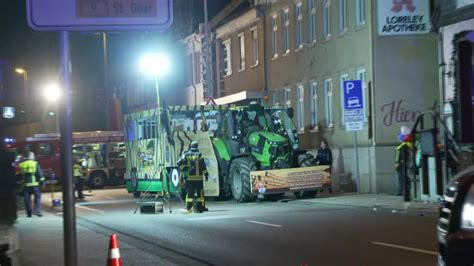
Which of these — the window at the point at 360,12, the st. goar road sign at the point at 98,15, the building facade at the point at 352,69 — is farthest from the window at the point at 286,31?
the st. goar road sign at the point at 98,15

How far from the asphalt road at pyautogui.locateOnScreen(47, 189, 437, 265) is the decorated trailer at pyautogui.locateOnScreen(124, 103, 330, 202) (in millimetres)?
1271

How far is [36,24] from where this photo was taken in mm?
5180

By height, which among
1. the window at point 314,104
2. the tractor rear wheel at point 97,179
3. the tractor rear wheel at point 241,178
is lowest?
the tractor rear wheel at point 97,179

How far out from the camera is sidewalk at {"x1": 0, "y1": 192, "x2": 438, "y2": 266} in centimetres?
1062

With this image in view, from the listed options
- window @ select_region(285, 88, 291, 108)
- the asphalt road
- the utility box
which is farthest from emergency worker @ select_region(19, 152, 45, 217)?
window @ select_region(285, 88, 291, 108)

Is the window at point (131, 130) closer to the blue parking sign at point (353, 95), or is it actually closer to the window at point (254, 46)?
the blue parking sign at point (353, 95)

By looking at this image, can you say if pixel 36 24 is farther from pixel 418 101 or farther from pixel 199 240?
pixel 418 101

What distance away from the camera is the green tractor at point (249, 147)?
73.0 ft

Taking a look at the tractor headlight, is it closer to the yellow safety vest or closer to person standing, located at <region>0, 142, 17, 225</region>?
person standing, located at <region>0, 142, 17, 225</region>

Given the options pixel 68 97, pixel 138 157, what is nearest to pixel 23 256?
pixel 68 97

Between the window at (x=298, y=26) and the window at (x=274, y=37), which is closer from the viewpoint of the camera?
the window at (x=298, y=26)

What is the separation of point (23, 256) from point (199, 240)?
3411 mm

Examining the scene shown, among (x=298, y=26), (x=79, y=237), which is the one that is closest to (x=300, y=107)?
(x=298, y=26)

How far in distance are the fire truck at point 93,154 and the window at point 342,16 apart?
16864mm
